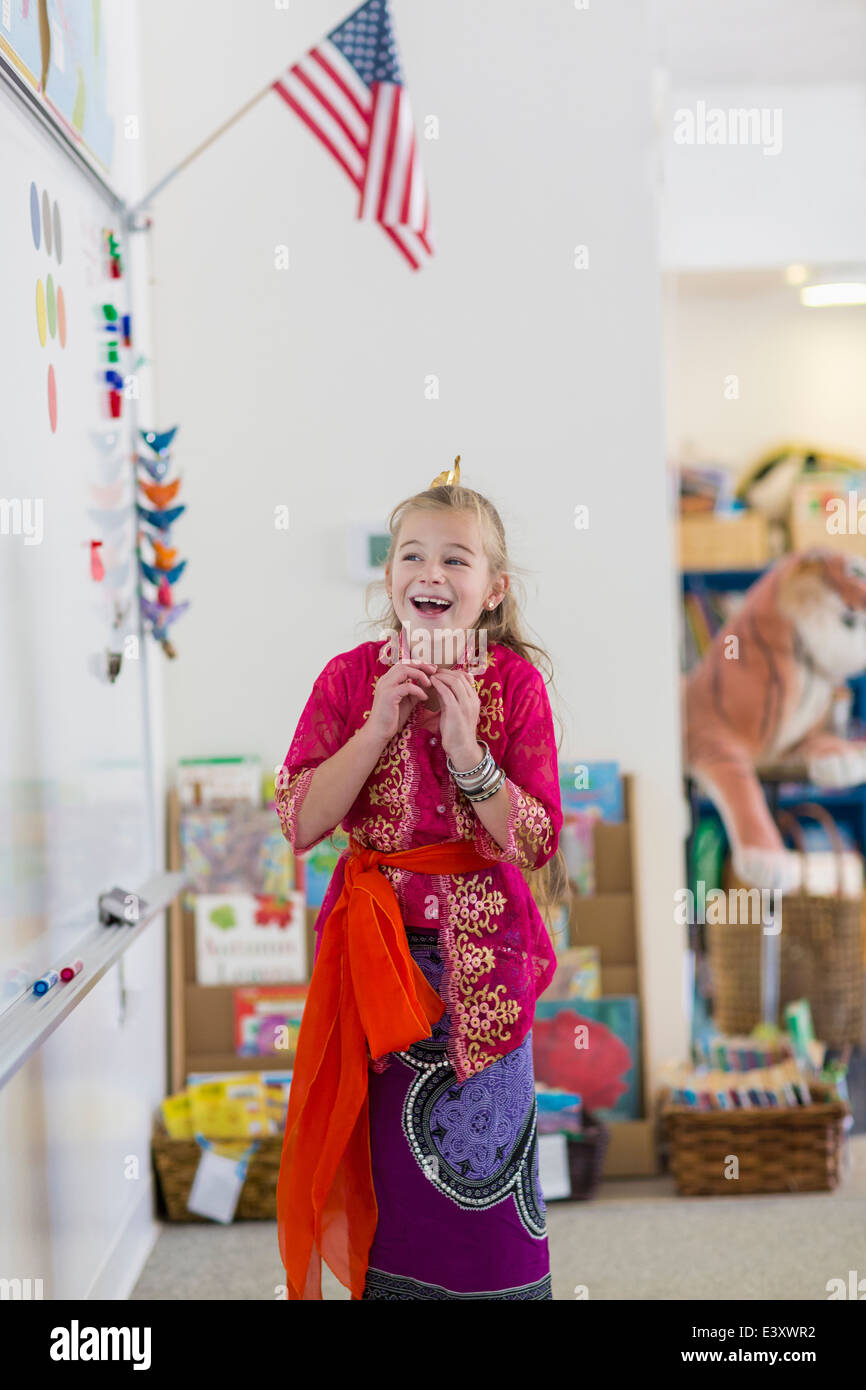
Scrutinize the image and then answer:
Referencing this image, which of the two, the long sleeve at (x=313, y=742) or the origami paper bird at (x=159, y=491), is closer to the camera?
the long sleeve at (x=313, y=742)

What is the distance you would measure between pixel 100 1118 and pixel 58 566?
3.03ft

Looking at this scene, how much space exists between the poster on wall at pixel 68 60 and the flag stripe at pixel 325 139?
306 millimetres

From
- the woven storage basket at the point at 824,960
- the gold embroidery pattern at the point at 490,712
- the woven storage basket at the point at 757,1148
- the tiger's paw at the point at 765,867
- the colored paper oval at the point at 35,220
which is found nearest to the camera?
the gold embroidery pattern at the point at 490,712

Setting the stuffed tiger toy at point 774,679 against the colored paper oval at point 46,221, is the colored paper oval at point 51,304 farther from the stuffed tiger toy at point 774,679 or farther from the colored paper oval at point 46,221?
the stuffed tiger toy at point 774,679

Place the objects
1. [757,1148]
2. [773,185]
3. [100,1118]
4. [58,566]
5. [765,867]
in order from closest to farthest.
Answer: [58,566], [100,1118], [757,1148], [765,867], [773,185]

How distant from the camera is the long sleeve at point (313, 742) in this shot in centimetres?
157

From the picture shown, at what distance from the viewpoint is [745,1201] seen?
109 inches

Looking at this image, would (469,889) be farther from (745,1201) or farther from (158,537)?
(745,1201)

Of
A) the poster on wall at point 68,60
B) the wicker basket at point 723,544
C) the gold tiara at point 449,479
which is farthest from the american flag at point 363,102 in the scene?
the wicker basket at point 723,544

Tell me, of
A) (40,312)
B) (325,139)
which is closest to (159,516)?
(40,312)

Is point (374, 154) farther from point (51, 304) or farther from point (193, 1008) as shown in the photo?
point (193, 1008)

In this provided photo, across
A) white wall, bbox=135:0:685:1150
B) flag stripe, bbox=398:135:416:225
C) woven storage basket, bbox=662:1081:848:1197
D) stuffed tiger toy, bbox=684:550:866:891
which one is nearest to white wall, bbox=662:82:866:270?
stuffed tiger toy, bbox=684:550:866:891

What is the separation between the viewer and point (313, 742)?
1592mm

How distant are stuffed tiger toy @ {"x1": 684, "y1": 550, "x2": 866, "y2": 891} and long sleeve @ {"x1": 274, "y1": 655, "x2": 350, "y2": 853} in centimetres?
199
